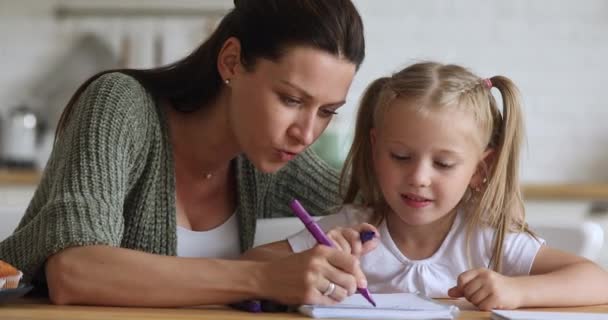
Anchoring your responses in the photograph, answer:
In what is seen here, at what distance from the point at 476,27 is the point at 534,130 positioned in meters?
0.49

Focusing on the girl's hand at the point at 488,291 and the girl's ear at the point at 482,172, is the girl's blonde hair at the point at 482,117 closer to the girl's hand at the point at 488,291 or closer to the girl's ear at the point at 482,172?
the girl's ear at the point at 482,172

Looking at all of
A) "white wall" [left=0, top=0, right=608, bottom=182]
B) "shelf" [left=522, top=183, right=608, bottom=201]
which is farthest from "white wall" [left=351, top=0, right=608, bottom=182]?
"shelf" [left=522, top=183, right=608, bottom=201]

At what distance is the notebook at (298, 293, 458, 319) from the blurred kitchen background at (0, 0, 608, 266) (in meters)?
2.65

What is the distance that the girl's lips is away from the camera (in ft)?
5.64

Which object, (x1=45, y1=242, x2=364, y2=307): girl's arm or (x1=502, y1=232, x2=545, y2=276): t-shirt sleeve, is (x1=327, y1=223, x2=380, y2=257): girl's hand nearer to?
(x1=45, y1=242, x2=364, y2=307): girl's arm

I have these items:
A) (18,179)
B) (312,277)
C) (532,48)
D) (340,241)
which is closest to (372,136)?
(340,241)

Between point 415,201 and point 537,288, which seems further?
point 415,201

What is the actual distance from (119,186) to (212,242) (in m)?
0.53

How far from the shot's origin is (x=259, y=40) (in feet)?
5.67

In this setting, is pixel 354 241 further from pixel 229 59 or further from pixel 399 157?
pixel 229 59

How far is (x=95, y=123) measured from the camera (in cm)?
156

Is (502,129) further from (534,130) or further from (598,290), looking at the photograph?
(534,130)

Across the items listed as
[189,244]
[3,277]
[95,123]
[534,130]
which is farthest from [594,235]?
[534,130]

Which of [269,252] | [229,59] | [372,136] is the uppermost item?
[229,59]
